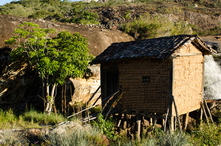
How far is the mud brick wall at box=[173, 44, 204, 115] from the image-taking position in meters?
9.30

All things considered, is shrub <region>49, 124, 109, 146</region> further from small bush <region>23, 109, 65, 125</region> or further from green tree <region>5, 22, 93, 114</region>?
green tree <region>5, 22, 93, 114</region>

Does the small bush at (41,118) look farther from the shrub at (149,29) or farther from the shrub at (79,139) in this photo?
the shrub at (149,29)

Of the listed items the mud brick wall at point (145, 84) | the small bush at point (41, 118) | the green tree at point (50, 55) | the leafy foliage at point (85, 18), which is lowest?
the small bush at point (41, 118)

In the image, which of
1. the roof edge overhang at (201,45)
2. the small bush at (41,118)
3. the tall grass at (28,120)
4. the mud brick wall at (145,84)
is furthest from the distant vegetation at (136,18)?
the tall grass at (28,120)

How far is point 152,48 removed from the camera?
9297 millimetres

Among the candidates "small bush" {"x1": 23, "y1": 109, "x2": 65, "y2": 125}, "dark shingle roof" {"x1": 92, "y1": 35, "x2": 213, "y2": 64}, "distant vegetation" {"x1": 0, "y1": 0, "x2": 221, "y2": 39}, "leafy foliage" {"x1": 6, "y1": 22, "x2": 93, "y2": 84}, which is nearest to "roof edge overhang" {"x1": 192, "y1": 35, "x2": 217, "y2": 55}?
"dark shingle roof" {"x1": 92, "y1": 35, "x2": 213, "y2": 64}

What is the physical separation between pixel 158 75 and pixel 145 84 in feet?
2.42

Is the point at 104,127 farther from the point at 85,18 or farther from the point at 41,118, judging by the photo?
the point at 85,18

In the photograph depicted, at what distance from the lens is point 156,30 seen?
20344 millimetres

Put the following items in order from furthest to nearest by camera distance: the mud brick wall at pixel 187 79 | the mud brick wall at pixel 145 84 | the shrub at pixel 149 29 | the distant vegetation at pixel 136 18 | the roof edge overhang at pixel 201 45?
1. the distant vegetation at pixel 136 18
2. the shrub at pixel 149 29
3. the roof edge overhang at pixel 201 45
4. the mud brick wall at pixel 187 79
5. the mud brick wall at pixel 145 84

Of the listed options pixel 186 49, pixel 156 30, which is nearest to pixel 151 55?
pixel 186 49

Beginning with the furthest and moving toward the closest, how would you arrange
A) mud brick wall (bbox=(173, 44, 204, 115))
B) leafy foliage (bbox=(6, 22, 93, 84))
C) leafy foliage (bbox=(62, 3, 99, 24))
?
1. leafy foliage (bbox=(62, 3, 99, 24))
2. leafy foliage (bbox=(6, 22, 93, 84))
3. mud brick wall (bbox=(173, 44, 204, 115))

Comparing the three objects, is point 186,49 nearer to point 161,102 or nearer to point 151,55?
point 151,55

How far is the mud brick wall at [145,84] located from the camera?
9.14m
